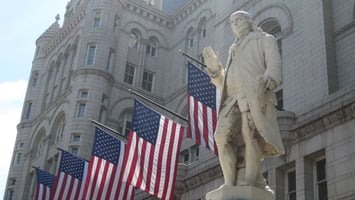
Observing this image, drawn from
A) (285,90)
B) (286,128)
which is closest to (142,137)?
(286,128)

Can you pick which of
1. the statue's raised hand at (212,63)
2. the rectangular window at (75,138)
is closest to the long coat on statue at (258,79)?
the statue's raised hand at (212,63)

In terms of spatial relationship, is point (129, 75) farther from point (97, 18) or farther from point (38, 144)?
point (38, 144)

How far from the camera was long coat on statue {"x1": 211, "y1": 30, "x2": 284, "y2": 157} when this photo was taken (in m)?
9.28

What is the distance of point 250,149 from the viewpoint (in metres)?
9.34

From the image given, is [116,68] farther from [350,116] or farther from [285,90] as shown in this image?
[350,116]

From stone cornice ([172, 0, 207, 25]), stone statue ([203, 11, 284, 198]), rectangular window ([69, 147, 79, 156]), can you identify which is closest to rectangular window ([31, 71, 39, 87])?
stone cornice ([172, 0, 207, 25])

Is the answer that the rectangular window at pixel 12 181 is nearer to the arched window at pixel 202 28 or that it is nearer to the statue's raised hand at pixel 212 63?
the arched window at pixel 202 28

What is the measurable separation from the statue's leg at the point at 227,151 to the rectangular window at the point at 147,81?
36.8 metres

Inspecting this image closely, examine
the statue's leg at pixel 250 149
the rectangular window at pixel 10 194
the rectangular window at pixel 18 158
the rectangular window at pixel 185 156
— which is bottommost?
the statue's leg at pixel 250 149

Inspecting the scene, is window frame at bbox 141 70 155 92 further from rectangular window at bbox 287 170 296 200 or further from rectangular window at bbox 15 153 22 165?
rectangular window at bbox 287 170 296 200

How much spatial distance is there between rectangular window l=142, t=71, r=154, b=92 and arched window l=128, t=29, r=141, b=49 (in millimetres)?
2403

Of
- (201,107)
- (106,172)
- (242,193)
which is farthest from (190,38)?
(242,193)

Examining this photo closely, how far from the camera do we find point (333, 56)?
1087 inches

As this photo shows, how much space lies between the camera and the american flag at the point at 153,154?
70.0 feet
